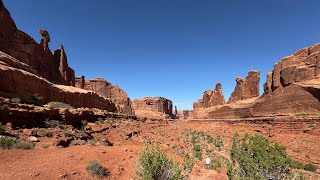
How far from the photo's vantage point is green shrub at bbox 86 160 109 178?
10.6 m

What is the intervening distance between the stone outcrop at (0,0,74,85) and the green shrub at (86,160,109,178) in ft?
98.4

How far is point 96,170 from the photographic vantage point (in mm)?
10680

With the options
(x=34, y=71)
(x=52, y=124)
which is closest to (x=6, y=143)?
(x=52, y=124)

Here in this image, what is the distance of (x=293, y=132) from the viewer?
1204 inches

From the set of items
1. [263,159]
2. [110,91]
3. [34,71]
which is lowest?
[263,159]

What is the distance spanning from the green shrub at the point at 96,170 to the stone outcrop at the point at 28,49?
30.0 meters

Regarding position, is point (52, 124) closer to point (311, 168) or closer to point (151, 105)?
point (311, 168)

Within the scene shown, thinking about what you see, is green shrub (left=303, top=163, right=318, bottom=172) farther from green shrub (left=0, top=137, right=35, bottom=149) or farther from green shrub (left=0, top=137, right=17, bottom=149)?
green shrub (left=0, top=137, right=17, bottom=149)

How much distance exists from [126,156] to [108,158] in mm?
1589

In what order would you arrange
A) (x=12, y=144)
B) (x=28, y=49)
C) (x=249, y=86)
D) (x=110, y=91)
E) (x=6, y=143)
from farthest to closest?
(x=110, y=91), (x=249, y=86), (x=28, y=49), (x=12, y=144), (x=6, y=143)

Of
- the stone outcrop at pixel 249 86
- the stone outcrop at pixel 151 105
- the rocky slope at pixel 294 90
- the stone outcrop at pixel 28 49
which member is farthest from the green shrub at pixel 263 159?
the stone outcrop at pixel 151 105

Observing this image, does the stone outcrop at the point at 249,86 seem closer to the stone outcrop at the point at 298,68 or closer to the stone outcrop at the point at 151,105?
the stone outcrop at the point at 298,68

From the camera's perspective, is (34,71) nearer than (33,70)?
No

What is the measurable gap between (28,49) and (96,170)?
3466 cm
